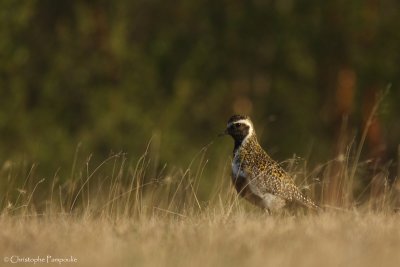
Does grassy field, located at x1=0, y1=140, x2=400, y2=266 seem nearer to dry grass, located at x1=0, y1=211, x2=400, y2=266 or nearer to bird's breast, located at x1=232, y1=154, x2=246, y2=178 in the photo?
dry grass, located at x1=0, y1=211, x2=400, y2=266

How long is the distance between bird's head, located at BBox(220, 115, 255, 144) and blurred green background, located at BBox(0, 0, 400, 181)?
10.8 metres

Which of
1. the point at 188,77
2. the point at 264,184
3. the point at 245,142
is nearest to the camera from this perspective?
the point at 264,184

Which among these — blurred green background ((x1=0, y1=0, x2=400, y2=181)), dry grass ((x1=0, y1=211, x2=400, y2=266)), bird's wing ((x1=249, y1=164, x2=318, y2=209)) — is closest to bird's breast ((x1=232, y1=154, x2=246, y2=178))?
bird's wing ((x1=249, y1=164, x2=318, y2=209))

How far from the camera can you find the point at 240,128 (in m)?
10.8

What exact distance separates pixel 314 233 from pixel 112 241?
4.54ft

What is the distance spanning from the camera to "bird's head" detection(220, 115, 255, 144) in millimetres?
10797

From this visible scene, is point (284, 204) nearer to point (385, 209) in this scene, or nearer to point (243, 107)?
point (385, 209)

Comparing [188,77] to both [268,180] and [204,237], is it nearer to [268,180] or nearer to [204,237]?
[268,180]

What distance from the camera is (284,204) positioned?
10.2 m

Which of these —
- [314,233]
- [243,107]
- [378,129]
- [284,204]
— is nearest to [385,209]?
[284,204]

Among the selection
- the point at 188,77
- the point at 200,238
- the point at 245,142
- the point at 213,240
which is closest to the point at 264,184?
the point at 245,142

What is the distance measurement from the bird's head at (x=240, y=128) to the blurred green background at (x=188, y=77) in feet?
35.5

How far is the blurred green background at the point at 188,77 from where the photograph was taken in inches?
890

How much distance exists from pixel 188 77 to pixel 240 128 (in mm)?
13276
